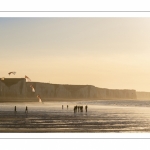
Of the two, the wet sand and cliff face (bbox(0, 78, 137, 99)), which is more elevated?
cliff face (bbox(0, 78, 137, 99))

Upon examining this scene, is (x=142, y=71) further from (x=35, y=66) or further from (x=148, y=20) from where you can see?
(x=35, y=66)

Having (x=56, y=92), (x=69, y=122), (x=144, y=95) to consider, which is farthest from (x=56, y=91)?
(x=69, y=122)

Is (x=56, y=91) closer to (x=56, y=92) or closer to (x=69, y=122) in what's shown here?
(x=56, y=92)

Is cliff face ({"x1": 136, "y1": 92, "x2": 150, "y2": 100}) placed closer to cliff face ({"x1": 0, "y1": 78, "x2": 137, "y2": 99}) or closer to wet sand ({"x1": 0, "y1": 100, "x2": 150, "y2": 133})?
cliff face ({"x1": 0, "y1": 78, "x2": 137, "y2": 99})

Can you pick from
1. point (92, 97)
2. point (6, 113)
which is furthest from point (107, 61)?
point (6, 113)

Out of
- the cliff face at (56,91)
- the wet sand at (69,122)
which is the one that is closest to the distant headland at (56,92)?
the cliff face at (56,91)

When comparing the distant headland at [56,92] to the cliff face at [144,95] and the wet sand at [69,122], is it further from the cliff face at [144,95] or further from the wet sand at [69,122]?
the wet sand at [69,122]

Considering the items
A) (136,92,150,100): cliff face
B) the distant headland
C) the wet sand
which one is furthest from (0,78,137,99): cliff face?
the wet sand

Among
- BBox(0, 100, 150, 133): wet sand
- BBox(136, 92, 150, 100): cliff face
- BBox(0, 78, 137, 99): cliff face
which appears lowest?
BBox(0, 100, 150, 133): wet sand

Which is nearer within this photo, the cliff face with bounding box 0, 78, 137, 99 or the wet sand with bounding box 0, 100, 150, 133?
→ the cliff face with bounding box 0, 78, 137, 99
